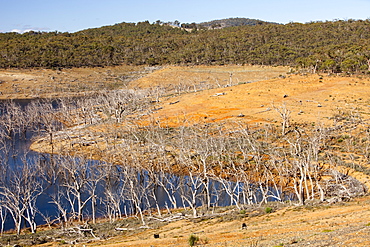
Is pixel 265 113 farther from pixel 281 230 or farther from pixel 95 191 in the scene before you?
pixel 281 230

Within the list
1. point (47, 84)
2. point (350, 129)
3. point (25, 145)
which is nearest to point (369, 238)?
point (350, 129)

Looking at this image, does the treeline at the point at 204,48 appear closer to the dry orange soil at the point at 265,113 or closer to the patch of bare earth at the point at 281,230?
the dry orange soil at the point at 265,113

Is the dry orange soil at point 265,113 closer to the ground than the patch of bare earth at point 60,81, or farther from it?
closer to the ground

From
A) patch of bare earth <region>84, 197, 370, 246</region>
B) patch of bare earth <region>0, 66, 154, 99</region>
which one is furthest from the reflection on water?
patch of bare earth <region>0, 66, 154, 99</region>

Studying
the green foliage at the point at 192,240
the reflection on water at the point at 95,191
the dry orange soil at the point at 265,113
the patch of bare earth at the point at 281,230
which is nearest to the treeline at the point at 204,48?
the dry orange soil at the point at 265,113

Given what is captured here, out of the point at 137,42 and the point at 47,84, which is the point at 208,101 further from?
the point at 137,42

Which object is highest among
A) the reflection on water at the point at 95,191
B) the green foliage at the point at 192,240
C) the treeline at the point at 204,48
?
the treeline at the point at 204,48

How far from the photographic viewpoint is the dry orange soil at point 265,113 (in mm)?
18156

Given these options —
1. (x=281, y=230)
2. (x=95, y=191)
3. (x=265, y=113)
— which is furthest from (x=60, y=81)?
(x=281, y=230)

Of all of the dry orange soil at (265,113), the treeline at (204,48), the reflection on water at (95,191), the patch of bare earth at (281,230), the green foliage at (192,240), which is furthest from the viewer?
the treeline at (204,48)

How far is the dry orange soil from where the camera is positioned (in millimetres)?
18156

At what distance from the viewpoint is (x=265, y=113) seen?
196ft

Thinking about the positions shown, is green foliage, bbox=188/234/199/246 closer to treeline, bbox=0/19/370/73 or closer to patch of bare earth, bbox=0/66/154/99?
patch of bare earth, bbox=0/66/154/99

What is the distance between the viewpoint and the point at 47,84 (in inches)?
4205
